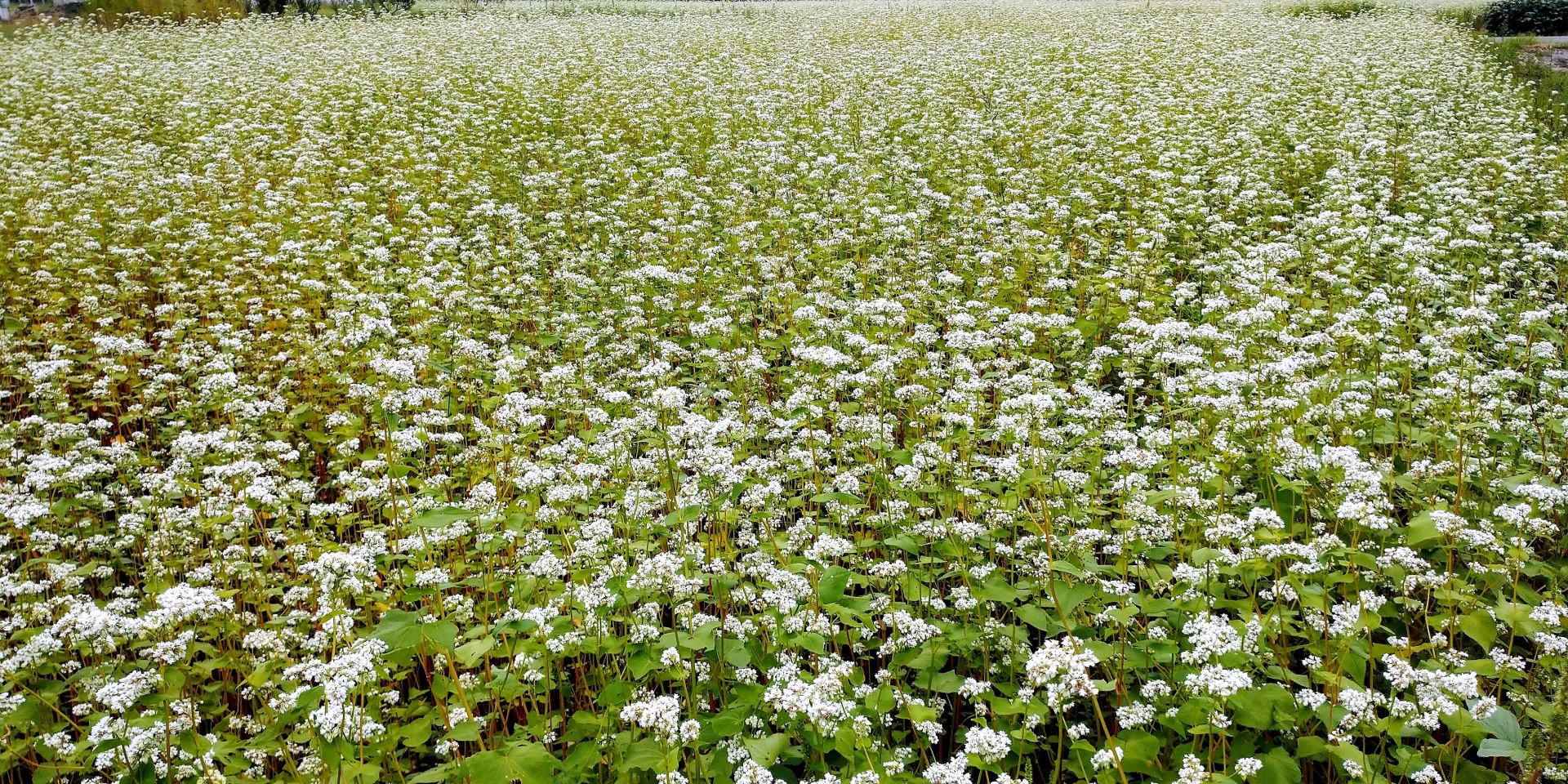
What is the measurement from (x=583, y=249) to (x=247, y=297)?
2.97 meters

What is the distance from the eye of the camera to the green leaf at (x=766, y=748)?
2.71m

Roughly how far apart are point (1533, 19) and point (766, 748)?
110 feet

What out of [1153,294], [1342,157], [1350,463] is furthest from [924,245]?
[1342,157]

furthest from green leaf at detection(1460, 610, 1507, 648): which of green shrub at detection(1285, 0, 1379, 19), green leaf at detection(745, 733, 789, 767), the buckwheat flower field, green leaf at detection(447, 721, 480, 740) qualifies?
green shrub at detection(1285, 0, 1379, 19)

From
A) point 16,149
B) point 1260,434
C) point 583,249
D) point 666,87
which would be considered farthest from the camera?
point 666,87

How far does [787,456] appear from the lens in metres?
4.58

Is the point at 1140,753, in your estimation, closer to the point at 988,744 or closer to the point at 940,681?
the point at 988,744

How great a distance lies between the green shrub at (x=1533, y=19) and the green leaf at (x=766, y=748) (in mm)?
32325

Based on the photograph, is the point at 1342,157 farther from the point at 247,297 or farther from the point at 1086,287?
the point at 247,297

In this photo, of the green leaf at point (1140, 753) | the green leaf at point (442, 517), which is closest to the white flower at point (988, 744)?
the green leaf at point (1140, 753)

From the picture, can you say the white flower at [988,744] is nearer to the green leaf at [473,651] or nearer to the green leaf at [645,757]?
the green leaf at [645,757]

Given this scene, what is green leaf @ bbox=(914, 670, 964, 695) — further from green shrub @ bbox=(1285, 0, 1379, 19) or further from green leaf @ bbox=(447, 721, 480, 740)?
green shrub @ bbox=(1285, 0, 1379, 19)

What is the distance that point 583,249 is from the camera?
321 inches

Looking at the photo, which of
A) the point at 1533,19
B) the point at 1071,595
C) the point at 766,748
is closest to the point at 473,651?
the point at 766,748
